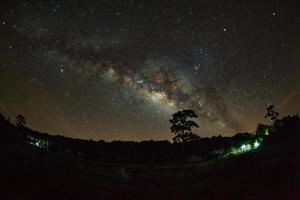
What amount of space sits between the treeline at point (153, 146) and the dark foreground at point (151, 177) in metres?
4.91

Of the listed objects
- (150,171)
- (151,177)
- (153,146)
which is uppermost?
(153,146)

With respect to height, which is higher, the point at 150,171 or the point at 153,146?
the point at 153,146

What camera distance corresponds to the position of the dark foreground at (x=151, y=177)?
3622 centimetres

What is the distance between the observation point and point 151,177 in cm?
4575

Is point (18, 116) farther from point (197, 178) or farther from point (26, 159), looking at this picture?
point (197, 178)

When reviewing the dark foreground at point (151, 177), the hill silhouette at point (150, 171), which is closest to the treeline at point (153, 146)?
the hill silhouette at point (150, 171)

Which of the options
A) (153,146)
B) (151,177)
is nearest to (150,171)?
(151,177)

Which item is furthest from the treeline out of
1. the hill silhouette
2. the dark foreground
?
the dark foreground

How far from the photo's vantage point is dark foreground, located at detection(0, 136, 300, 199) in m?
36.2

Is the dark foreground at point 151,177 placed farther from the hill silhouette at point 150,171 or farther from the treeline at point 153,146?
the treeline at point 153,146

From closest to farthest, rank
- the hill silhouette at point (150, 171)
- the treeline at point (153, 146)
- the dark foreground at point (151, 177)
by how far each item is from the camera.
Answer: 1. the dark foreground at point (151, 177)
2. the hill silhouette at point (150, 171)
3. the treeline at point (153, 146)

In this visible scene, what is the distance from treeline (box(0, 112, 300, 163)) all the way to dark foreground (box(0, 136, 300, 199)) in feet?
16.1

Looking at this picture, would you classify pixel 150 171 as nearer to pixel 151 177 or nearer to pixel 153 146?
pixel 151 177

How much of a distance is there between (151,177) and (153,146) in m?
16.9
